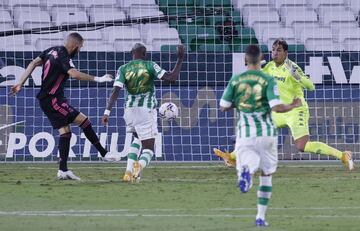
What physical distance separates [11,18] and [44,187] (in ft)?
31.8

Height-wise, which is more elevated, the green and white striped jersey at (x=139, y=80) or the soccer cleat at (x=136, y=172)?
the green and white striped jersey at (x=139, y=80)

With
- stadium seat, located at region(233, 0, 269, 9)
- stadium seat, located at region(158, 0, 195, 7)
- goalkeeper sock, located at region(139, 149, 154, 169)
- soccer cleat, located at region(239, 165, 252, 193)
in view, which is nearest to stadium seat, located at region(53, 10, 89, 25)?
stadium seat, located at region(158, 0, 195, 7)

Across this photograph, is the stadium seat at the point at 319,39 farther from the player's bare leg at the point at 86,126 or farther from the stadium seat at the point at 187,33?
the player's bare leg at the point at 86,126

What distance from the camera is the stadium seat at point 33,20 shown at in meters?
23.6

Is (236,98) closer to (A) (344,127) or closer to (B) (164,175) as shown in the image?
(B) (164,175)

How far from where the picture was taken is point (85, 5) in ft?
79.9

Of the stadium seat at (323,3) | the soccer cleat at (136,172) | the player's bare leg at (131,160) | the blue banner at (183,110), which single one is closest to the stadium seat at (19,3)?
the blue banner at (183,110)

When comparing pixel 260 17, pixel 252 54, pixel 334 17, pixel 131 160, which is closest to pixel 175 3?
pixel 260 17

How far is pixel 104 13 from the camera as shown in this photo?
24.5 metres

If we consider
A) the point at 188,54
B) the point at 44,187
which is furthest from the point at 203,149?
the point at 44,187

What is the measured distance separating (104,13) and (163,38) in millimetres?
1689

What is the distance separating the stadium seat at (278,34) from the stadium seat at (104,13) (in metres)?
3.18

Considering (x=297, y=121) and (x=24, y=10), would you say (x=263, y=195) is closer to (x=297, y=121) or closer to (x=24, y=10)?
(x=297, y=121)

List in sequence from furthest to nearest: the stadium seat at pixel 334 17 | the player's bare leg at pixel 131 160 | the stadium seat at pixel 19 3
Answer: the stadium seat at pixel 334 17 < the stadium seat at pixel 19 3 < the player's bare leg at pixel 131 160
